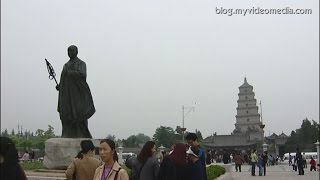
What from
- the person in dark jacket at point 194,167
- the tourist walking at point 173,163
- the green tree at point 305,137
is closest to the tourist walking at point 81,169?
the tourist walking at point 173,163

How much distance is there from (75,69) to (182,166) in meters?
5.40

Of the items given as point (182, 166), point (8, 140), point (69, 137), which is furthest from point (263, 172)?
point (8, 140)

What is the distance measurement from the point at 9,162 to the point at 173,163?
260 cm

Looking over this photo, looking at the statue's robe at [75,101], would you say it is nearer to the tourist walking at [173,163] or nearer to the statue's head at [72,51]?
the statue's head at [72,51]

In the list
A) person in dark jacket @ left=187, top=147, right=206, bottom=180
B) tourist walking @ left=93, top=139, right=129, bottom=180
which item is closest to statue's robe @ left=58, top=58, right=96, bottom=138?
person in dark jacket @ left=187, top=147, right=206, bottom=180

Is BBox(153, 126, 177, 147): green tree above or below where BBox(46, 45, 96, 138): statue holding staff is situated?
below

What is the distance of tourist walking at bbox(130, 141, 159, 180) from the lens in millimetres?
6090

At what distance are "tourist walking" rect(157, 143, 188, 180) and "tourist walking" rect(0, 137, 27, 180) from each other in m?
2.39

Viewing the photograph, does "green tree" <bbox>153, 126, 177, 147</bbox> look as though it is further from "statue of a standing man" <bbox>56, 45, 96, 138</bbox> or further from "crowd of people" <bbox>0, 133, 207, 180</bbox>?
"crowd of people" <bbox>0, 133, 207, 180</bbox>

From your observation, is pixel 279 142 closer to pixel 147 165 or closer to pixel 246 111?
pixel 246 111

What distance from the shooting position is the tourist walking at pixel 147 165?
6090 millimetres

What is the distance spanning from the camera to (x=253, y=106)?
82500mm

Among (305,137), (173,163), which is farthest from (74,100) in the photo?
(305,137)

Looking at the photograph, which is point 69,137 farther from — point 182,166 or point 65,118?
point 182,166
